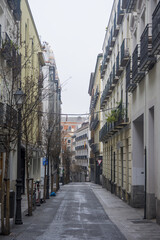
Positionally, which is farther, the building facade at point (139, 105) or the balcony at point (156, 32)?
the building facade at point (139, 105)

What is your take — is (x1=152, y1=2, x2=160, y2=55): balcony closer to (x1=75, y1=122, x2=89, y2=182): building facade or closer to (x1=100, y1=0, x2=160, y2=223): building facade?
(x1=100, y1=0, x2=160, y2=223): building facade

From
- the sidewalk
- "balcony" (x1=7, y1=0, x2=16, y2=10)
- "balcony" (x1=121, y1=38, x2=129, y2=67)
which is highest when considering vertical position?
"balcony" (x1=7, y1=0, x2=16, y2=10)

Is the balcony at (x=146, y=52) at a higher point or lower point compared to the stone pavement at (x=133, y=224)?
higher

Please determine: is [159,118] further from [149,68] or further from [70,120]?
[70,120]

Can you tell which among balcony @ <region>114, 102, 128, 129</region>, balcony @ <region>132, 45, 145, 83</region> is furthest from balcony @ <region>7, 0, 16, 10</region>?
balcony @ <region>132, 45, 145, 83</region>

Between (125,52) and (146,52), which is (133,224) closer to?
(146,52)

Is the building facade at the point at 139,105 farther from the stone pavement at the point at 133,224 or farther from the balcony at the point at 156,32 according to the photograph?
the stone pavement at the point at 133,224

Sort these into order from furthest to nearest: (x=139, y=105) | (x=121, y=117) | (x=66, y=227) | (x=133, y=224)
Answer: (x=121, y=117) < (x=139, y=105) < (x=133, y=224) < (x=66, y=227)

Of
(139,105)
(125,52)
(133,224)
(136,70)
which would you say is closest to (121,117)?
(125,52)

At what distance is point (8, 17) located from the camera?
22.6 metres

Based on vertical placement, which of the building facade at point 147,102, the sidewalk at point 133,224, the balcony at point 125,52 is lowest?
the sidewalk at point 133,224

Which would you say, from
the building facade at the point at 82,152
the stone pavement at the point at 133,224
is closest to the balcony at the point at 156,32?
the stone pavement at the point at 133,224

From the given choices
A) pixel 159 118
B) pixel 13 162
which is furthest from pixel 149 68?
pixel 13 162

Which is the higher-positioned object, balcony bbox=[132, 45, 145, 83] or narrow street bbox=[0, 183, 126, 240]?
balcony bbox=[132, 45, 145, 83]
